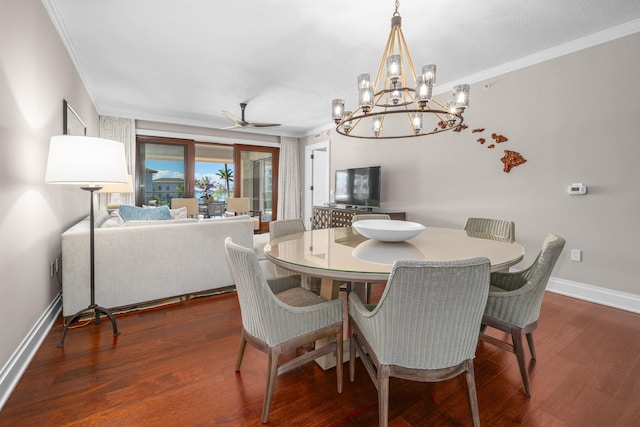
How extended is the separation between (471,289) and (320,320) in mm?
708

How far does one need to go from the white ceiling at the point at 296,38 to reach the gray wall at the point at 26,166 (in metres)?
0.52

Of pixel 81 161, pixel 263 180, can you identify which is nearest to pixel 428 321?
pixel 81 161

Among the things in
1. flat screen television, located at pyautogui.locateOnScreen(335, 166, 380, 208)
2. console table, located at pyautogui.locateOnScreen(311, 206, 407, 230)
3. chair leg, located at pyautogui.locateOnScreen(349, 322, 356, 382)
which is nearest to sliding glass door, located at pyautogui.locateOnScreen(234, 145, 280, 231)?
console table, located at pyautogui.locateOnScreen(311, 206, 407, 230)

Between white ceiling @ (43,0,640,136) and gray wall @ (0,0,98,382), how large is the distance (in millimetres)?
525

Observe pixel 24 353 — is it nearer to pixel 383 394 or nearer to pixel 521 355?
pixel 383 394

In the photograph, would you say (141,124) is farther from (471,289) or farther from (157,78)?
(471,289)

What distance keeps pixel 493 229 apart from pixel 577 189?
1.12m

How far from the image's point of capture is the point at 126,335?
2059mm

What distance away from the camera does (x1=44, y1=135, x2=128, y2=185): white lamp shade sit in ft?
5.75

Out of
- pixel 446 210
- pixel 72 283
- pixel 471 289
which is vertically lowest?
pixel 72 283

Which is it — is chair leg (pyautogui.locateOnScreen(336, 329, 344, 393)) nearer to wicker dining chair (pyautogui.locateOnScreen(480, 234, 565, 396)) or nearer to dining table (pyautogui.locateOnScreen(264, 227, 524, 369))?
dining table (pyautogui.locateOnScreen(264, 227, 524, 369))

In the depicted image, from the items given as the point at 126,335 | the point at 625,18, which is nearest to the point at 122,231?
the point at 126,335

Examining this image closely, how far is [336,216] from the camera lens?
5027 mm

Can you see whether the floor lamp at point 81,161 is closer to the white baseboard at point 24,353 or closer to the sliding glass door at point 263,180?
the white baseboard at point 24,353
